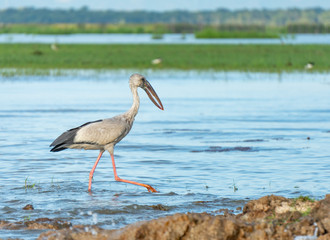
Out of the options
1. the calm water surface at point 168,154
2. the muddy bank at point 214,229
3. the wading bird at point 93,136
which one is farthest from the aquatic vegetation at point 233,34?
the muddy bank at point 214,229

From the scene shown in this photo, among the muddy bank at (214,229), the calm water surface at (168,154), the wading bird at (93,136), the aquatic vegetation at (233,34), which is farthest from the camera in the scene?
the aquatic vegetation at (233,34)

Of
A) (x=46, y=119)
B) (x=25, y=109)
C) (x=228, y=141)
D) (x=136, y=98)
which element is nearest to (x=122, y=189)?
(x=136, y=98)

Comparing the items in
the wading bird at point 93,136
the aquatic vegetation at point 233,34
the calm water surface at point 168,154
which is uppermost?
the aquatic vegetation at point 233,34

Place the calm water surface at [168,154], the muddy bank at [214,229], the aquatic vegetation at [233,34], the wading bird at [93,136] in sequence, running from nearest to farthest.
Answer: the muddy bank at [214,229] < the calm water surface at [168,154] < the wading bird at [93,136] < the aquatic vegetation at [233,34]

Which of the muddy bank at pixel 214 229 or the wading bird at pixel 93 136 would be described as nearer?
the muddy bank at pixel 214 229

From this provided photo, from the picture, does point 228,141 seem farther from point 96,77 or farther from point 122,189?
point 96,77

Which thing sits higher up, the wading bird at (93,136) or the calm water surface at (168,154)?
the wading bird at (93,136)

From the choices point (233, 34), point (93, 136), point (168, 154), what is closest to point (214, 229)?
point (93, 136)

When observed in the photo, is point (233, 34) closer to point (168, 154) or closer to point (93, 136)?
point (168, 154)

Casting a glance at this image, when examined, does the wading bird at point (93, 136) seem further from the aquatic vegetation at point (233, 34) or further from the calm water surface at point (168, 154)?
the aquatic vegetation at point (233, 34)

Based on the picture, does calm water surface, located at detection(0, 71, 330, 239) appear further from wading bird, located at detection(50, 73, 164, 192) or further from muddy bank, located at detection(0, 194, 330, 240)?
muddy bank, located at detection(0, 194, 330, 240)

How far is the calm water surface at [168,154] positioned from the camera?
763cm

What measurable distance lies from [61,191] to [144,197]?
3.25 feet

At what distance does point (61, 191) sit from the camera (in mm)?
8211
